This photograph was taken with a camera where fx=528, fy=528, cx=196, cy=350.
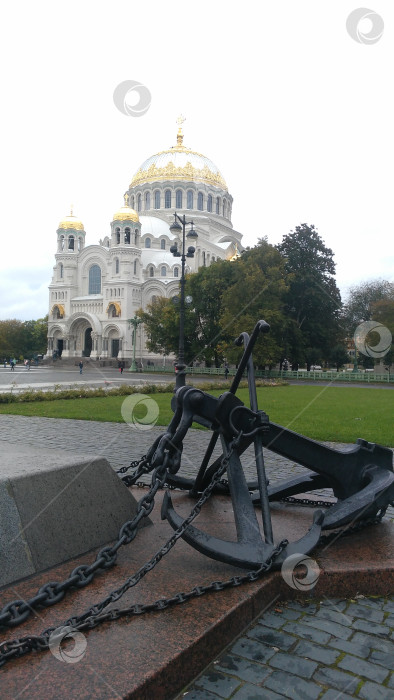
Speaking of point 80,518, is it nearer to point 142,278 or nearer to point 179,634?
point 179,634

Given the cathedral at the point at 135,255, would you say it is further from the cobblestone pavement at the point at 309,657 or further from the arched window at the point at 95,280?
the cobblestone pavement at the point at 309,657

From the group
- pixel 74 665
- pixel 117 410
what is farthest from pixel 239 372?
pixel 117 410

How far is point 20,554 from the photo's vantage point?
304cm

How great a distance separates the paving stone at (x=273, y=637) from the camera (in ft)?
9.45

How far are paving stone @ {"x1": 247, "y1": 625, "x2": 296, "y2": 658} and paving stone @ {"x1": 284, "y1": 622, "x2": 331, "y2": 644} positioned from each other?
7cm

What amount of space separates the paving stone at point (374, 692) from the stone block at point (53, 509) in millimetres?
1800

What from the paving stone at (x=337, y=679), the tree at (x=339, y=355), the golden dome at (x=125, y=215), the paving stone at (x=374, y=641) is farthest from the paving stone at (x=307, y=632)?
the golden dome at (x=125, y=215)

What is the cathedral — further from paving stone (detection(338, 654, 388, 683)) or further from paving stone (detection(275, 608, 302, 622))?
paving stone (detection(338, 654, 388, 683))

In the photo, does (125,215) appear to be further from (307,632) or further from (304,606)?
(307,632)

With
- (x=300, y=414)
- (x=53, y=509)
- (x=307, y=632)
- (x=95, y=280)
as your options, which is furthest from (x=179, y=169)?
(x=307, y=632)

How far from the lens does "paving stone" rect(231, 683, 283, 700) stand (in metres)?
2.41

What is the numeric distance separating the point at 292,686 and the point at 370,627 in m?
0.83

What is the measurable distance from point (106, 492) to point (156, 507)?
1088 millimetres

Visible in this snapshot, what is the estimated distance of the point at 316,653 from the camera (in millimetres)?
2814
